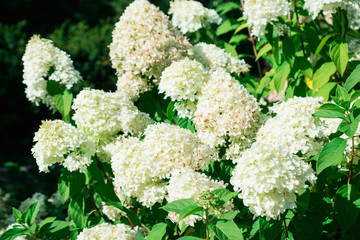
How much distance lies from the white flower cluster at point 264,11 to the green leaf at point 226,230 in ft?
5.15

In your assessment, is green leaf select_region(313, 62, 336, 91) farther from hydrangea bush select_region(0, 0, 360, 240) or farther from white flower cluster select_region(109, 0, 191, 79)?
white flower cluster select_region(109, 0, 191, 79)

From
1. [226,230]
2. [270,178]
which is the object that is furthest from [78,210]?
[270,178]

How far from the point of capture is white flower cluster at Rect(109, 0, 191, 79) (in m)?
3.19

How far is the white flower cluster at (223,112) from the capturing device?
2430mm

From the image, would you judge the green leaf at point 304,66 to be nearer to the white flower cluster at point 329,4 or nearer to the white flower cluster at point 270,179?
the white flower cluster at point 329,4

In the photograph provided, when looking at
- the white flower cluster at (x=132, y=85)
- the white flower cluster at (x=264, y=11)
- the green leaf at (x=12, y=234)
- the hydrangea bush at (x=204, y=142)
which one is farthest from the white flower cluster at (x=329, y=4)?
the green leaf at (x=12, y=234)

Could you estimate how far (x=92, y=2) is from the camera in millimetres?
15812

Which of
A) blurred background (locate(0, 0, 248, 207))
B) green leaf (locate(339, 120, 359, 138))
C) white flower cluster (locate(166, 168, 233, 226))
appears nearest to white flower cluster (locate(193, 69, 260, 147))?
white flower cluster (locate(166, 168, 233, 226))

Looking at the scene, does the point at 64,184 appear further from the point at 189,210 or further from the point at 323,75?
the point at 323,75

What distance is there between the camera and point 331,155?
201cm

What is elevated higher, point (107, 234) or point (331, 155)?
point (331, 155)

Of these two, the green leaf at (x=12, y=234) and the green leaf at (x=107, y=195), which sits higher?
the green leaf at (x=107, y=195)

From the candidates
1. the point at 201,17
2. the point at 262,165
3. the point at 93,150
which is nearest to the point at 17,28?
the point at 201,17

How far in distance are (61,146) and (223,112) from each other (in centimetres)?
102
